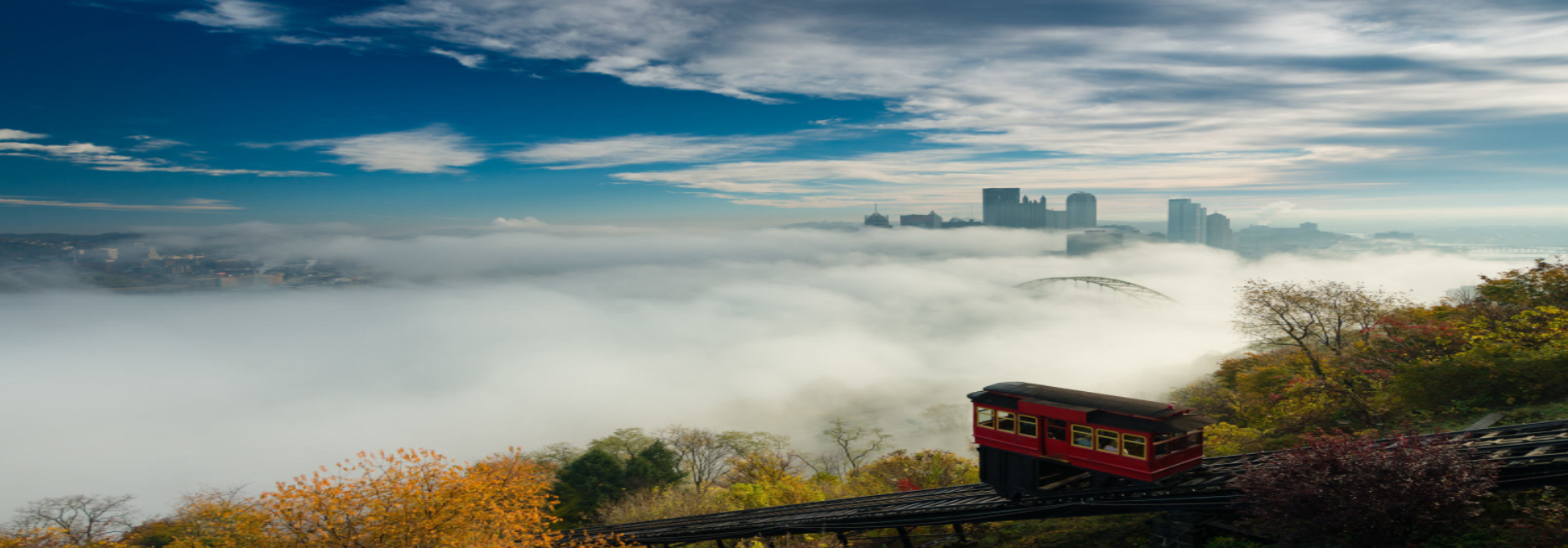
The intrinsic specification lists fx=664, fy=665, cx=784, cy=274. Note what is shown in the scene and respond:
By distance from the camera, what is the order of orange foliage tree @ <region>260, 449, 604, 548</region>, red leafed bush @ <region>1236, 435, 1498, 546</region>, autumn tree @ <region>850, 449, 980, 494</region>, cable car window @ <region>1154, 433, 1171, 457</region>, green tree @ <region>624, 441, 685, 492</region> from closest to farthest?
red leafed bush @ <region>1236, 435, 1498, 546</region> < cable car window @ <region>1154, 433, 1171, 457</region> < orange foliage tree @ <region>260, 449, 604, 548</region> < autumn tree @ <region>850, 449, 980, 494</region> < green tree @ <region>624, 441, 685, 492</region>

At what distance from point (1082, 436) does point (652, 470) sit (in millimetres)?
48489

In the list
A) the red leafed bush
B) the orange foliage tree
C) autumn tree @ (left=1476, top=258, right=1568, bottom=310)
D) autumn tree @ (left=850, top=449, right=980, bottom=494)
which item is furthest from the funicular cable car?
autumn tree @ (left=1476, top=258, right=1568, bottom=310)

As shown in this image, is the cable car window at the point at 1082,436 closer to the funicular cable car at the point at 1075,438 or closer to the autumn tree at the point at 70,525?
the funicular cable car at the point at 1075,438

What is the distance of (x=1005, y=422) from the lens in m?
19.9

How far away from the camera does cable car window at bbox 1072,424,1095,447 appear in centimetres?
1755

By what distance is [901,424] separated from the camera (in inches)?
Answer: 6393

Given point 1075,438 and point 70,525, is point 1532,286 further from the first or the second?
point 70,525

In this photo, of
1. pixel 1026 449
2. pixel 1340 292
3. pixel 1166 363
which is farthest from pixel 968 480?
pixel 1166 363

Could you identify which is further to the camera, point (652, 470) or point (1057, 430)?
point (652, 470)

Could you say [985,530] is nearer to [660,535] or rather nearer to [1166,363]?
[660,535]

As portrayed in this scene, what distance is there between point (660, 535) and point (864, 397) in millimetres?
159021

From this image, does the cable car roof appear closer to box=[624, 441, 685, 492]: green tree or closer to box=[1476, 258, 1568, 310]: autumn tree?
box=[1476, 258, 1568, 310]: autumn tree

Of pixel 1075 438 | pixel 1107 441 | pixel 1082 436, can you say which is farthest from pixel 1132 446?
pixel 1075 438

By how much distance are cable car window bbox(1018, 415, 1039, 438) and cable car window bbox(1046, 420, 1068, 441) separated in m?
0.29
